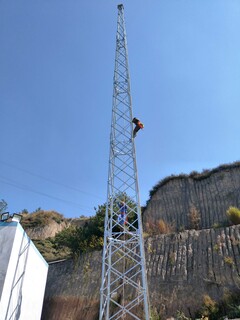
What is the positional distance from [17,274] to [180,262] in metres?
6.29

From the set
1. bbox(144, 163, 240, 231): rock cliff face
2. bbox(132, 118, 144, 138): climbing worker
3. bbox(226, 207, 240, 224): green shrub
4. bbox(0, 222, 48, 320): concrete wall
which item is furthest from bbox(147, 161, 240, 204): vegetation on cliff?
bbox(0, 222, 48, 320): concrete wall

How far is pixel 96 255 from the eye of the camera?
54.6 ft

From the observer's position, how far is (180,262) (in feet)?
45.0

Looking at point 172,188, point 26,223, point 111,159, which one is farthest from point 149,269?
point 26,223

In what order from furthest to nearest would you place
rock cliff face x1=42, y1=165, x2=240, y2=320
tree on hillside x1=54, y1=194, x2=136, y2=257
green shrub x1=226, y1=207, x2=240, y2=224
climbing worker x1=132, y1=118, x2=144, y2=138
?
tree on hillside x1=54, y1=194, x2=136, y2=257 → green shrub x1=226, y1=207, x2=240, y2=224 → climbing worker x1=132, y1=118, x2=144, y2=138 → rock cliff face x1=42, y1=165, x2=240, y2=320

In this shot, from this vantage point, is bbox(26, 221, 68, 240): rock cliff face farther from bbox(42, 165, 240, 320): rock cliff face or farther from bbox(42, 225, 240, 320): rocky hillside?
bbox(42, 225, 240, 320): rocky hillside

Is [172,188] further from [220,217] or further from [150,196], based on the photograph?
[220,217]

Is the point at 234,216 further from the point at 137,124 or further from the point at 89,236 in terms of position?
the point at 89,236

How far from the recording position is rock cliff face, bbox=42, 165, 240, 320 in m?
12.4

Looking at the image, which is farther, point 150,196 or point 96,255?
point 150,196

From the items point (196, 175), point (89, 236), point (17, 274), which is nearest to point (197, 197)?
point (196, 175)

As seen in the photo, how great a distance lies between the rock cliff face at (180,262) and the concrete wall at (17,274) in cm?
243

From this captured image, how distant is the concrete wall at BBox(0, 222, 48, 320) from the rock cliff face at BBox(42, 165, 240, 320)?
7.99 ft

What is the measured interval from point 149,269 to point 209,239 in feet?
9.22
